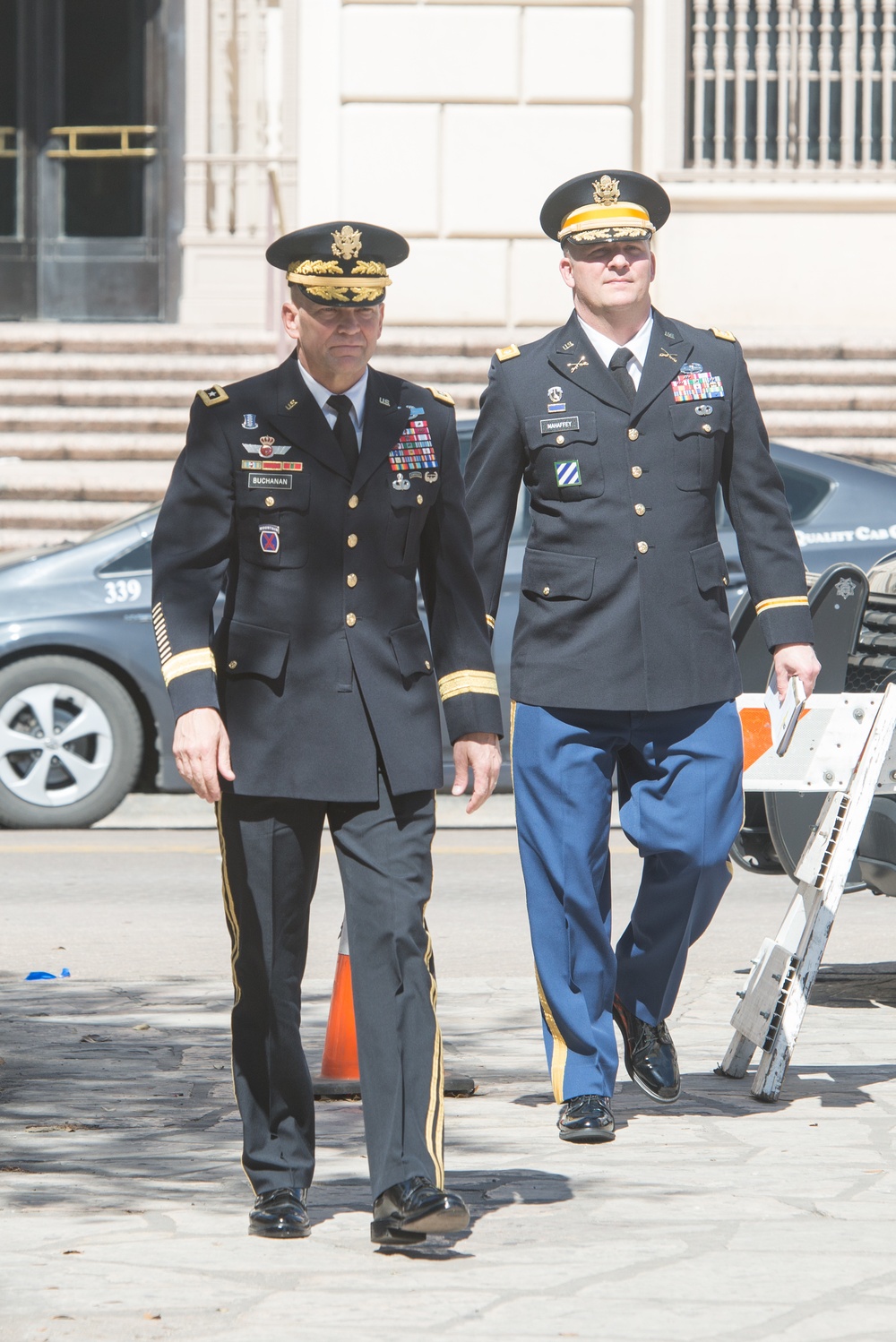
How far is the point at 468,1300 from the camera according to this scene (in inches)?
149

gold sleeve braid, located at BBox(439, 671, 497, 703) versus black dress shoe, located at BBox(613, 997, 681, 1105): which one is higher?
gold sleeve braid, located at BBox(439, 671, 497, 703)

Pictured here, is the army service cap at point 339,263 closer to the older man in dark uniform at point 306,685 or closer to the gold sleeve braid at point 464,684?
the older man in dark uniform at point 306,685

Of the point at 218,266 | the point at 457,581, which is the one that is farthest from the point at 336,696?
the point at 218,266

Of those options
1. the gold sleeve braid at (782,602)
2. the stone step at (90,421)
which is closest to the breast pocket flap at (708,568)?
the gold sleeve braid at (782,602)

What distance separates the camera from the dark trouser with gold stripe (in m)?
4.09

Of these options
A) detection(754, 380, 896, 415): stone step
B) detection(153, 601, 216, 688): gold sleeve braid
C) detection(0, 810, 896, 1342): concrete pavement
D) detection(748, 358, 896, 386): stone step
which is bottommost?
detection(0, 810, 896, 1342): concrete pavement

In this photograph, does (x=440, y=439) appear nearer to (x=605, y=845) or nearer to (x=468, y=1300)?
(x=605, y=845)

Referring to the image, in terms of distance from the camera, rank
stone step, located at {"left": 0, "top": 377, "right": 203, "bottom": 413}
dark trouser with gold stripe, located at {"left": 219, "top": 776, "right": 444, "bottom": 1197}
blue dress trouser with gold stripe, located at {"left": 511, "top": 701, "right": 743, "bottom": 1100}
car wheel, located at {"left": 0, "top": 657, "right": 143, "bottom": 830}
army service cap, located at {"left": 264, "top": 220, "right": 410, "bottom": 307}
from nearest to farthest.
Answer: dark trouser with gold stripe, located at {"left": 219, "top": 776, "right": 444, "bottom": 1197}
army service cap, located at {"left": 264, "top": 220, "right": 410, "bottom": 307}
blue dress trouser with gold stripe, located at {"left": 511, "top": 701, "right": 743, "bottom": 1100}
car wheel, located at {"left": 0, "top": 657, "right": 143, "bottom": 830}
stone step, located at {"left": 0, "top": 377, "right": 203, "bottom": 413}

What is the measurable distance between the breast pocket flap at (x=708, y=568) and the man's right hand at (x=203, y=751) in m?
1.46

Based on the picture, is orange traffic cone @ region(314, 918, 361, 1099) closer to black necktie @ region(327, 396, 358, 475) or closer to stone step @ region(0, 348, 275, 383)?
black necktie @ region(327, 396, 358, 475)

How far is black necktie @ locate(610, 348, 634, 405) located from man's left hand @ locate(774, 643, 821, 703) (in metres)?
0.66

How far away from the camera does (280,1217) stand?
4.13m

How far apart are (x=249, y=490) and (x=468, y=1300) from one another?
1.46 m

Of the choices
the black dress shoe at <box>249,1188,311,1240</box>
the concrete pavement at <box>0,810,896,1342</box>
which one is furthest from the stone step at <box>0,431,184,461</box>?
the black dress shoe at <box>249,1188,311,1240</box>
